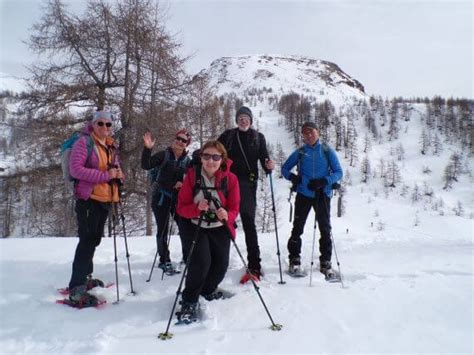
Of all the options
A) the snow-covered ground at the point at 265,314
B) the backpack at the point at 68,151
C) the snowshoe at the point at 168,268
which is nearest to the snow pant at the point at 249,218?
Result: the snow-covered ground at the point at 265,314

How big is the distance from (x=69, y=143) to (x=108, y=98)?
780 centimetres

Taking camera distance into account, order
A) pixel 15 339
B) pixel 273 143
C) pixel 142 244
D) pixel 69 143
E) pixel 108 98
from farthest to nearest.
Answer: pixel 273 143
pixel 108 98
pixel 142 244
pixel 69 143
pixel 15 339

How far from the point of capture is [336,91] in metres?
176

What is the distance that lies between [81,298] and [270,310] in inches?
96.9

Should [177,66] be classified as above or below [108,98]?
above

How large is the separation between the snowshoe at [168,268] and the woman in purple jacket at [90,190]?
1270mm

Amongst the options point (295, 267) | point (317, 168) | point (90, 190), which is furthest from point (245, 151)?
point (90, 190)

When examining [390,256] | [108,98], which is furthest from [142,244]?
[108,98]

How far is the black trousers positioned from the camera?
5383mm

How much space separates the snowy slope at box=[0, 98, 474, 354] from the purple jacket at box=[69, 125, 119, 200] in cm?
157

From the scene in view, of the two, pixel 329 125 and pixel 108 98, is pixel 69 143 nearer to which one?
pixel 108 98

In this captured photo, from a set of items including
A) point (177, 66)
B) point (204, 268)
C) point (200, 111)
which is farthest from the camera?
point (200, 111)

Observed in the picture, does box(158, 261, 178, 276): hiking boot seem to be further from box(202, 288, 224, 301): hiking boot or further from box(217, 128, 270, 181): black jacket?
box(217, 128, 270, 181): black jacket

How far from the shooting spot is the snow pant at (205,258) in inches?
150
